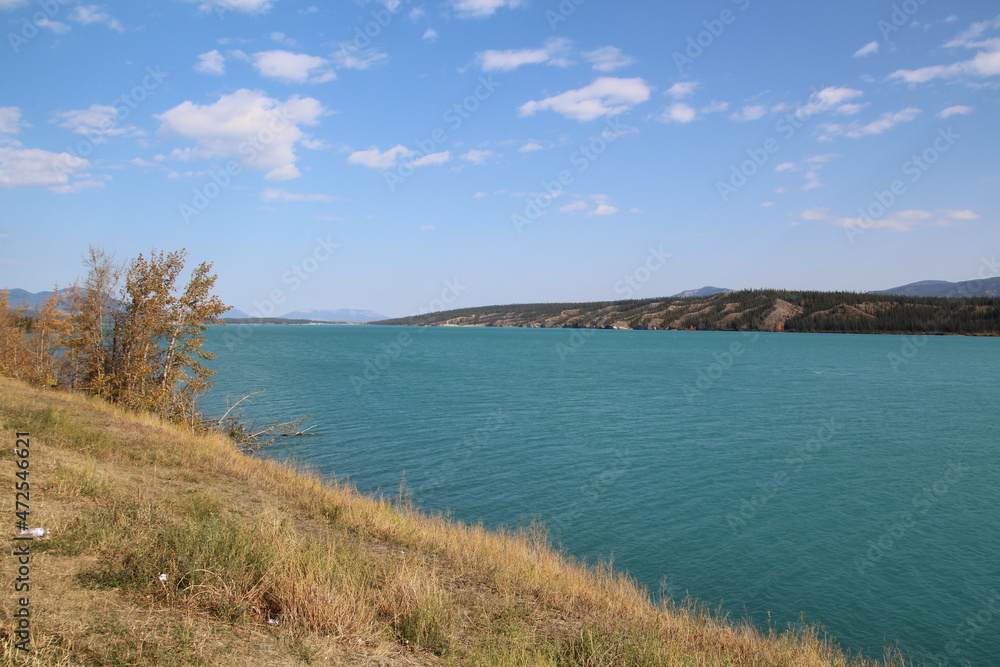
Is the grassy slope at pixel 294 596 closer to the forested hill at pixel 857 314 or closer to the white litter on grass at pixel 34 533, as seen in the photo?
the white litter on grass at pixel 34 533

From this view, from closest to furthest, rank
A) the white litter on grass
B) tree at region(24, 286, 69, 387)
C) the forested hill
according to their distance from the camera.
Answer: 1. the white litter on grass
2. tree at region(24, 286, 69, 387)
3. the forested hill

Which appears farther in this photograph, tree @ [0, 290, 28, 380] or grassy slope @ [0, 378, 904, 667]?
tree @ [0, 290, 28, 380]

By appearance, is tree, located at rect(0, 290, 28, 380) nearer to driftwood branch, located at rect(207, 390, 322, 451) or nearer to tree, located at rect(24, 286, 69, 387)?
tree, located at rect(24, 286, 69, 387)

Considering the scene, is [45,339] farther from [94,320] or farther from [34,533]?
[34,533]

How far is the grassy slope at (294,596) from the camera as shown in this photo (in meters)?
5.32

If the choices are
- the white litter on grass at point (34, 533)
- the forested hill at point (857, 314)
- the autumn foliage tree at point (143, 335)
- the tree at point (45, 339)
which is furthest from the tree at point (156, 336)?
the forested hill at point (857, 314)

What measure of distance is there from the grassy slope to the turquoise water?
9.64ft

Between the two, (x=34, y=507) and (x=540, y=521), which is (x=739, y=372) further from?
(x=34, y=507)

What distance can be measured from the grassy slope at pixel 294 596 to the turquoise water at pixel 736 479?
2.94 metres

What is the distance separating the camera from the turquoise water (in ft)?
40.0

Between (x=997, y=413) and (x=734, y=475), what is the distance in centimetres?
2584

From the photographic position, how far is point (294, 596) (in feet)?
20.4

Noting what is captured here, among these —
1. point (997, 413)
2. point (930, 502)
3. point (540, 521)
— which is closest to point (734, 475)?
point (930, 502)

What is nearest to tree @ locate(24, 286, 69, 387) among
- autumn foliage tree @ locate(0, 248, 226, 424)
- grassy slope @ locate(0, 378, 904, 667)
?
autumn foliage tree @ locate(0, 248, 226, 424)
